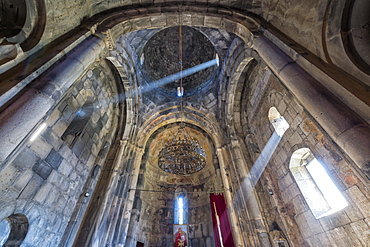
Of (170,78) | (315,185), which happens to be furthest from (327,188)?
(170,78)

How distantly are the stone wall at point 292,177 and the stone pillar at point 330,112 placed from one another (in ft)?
1.42

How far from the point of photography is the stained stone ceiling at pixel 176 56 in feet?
34.9

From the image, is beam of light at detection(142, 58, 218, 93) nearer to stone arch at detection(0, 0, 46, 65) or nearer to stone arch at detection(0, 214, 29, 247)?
stone arch at detection(0, 0, 46, 65)

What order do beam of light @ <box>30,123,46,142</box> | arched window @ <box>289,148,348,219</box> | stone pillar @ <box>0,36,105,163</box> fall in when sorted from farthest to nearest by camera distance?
beam of light @ <box>30,123,46,142</box>
arched window @ <box>289,148,348,219</box>
stone pillar @ <box>0,36,105,163</box>

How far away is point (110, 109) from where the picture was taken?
24.5 ft

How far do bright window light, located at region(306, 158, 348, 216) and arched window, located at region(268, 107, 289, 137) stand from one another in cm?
139

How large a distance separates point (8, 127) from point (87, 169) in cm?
409

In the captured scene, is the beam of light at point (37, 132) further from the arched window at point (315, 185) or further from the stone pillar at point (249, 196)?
the arched window at point (315, 185)

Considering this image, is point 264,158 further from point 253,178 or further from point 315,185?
point 315,185

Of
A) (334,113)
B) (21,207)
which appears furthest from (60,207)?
(334,113)

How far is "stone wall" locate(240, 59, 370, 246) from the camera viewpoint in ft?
10.00

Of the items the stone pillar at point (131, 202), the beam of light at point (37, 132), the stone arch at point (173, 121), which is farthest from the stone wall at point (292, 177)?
the beam of light at point (37, 132)

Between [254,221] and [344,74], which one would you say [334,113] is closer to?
[344,74]

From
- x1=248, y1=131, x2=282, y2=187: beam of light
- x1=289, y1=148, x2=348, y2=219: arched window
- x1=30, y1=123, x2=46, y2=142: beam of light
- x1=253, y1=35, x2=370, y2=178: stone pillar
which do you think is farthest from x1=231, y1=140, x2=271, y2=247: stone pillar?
x1=30, y1=123, x2=46, y2=142: beam of light
